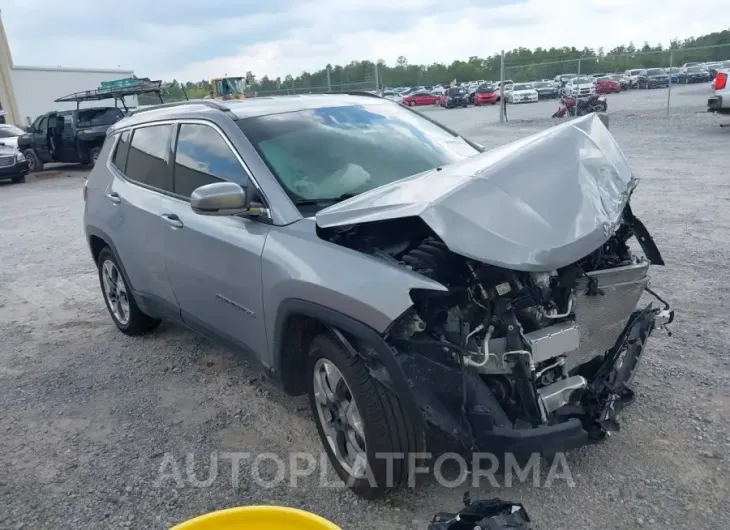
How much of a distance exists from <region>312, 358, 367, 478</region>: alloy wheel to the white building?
42765 mm

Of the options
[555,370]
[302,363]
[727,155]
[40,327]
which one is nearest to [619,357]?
[555,370]

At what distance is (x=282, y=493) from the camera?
3.10 metres

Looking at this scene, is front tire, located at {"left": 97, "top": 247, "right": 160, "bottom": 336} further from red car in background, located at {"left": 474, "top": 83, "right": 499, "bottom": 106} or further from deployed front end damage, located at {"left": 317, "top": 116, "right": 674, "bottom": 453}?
red car in background, located at {"left": 474, "top": 83, "right": 499, "bottom": 106}

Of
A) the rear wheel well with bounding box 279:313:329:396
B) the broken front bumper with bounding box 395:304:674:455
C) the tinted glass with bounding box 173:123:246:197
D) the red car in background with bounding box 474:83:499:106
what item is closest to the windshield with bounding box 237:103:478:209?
the tinted glass with bounding box 173:123:246:197

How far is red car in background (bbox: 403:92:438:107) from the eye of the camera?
4500 centimetres

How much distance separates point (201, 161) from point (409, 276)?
6.17 feet

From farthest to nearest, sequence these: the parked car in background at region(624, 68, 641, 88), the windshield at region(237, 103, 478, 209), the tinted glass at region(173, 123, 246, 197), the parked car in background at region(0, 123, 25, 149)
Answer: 1. the parked car in background at region(624, 68, 641, 88)
2. the parked car in background at region(0, 123, 25, 149)
3. the tinted glass at region(173, 123, 246, 197)
4. the windshield at region(237, 103, 478, 209)

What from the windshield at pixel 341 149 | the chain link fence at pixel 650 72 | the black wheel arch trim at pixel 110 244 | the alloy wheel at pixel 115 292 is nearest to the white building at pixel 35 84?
the chain link fence at pixel 650 72

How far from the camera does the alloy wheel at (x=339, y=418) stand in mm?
2920

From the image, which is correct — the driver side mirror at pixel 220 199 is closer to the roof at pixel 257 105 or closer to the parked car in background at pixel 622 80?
the roof at pixel 257 105

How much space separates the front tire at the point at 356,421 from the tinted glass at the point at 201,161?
1143 millimetres

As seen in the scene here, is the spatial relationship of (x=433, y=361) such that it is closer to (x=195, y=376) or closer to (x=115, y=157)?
(x=195, y=376)

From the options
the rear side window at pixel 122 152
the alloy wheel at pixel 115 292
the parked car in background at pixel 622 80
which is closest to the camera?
the rear side window at pixel 122 152

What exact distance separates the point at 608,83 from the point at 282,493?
130 feet
